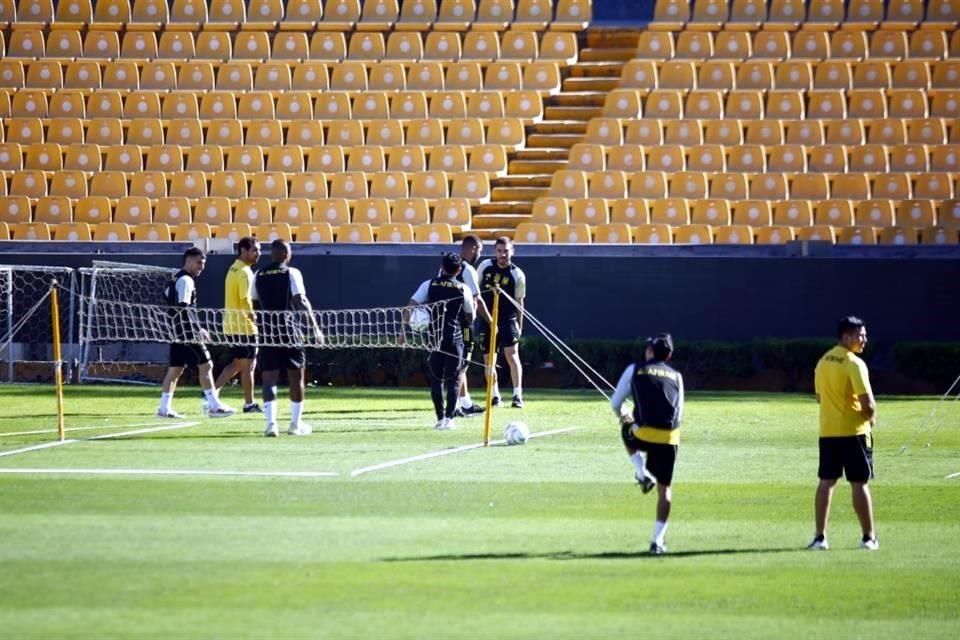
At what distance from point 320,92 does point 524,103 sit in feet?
13.2

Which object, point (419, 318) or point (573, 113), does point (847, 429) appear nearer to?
point (419, 318)

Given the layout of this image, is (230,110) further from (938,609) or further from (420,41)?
(938,609)

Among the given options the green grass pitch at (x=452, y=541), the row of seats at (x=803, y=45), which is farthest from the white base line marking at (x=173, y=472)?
the row of seats at (x=803, y=45)

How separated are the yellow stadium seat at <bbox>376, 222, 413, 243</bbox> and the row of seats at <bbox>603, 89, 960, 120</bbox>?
17.2ft

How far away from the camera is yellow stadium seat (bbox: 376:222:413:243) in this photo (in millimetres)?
30938

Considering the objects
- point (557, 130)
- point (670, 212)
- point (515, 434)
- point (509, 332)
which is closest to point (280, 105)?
point (557, 130)

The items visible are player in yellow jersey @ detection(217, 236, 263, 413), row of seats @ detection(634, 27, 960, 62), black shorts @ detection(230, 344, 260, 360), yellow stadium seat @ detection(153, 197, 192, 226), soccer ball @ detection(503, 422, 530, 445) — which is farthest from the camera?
row of seats @ detection(634, 27, 960, 62)

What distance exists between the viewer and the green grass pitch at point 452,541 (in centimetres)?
984

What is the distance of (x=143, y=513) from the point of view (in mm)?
13516

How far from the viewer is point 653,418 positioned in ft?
39.9

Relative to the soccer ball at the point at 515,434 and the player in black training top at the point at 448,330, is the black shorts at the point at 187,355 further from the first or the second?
the soccer ball at the point at 515,434

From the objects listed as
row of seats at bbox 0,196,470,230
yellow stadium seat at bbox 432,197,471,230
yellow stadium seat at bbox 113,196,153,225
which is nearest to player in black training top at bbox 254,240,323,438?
yellow stadium seat at bbox 432,197,471,230

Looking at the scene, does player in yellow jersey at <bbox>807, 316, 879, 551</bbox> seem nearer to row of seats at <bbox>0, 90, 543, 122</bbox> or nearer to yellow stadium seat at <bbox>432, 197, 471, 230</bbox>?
yellow stadium seat at <bbox>432, 197, 471, 230</bbox>

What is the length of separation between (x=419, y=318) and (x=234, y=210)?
44.5 ft
